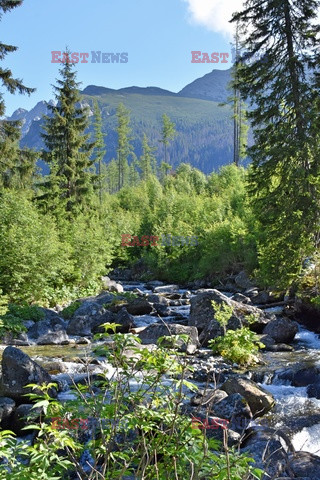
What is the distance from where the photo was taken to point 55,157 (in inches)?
1042

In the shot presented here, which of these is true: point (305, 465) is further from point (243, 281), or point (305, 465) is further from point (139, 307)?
point (243, 281)

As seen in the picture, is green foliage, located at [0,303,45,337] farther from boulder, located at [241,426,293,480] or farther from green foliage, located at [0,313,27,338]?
boulder, located at [241,426,293,480]

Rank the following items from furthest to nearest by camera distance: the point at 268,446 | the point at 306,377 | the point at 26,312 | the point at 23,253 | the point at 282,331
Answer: the point at 23,253, the point at 26,312, the point at 282,331, the point at 306,377, the point at 268,446

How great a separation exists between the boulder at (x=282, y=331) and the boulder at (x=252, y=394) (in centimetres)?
484

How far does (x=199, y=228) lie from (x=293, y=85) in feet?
51.7

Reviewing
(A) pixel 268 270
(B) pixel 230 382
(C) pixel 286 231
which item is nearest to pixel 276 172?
(C) pixel 286 231

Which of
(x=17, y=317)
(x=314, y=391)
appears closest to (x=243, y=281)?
(x=17, y=317)

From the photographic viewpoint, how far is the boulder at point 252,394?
7.03 meters

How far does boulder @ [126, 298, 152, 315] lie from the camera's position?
1628cm

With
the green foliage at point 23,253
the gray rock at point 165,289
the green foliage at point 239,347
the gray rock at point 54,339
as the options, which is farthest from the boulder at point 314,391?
the gray rock at point 165,289

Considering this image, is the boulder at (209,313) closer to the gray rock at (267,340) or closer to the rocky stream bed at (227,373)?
the rocky stream bed at (227,373)

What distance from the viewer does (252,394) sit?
709cm

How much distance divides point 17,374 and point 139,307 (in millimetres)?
9156

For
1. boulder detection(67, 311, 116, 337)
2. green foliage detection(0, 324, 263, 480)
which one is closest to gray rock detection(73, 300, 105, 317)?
boulder detection(67, 311, 116, 337)
